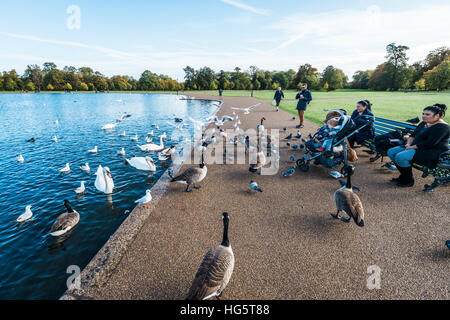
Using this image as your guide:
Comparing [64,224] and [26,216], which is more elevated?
[64,224]

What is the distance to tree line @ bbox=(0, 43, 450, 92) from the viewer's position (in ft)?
247

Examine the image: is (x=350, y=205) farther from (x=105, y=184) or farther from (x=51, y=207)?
(x=51, y=207)

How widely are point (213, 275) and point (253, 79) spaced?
352ft

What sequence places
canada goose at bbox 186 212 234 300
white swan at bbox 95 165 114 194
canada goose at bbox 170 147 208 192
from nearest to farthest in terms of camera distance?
canada goose at bbox 186 212 234 300, canada goose at bbox 170 147 208 192, white swan at bbox 95 165 114 194

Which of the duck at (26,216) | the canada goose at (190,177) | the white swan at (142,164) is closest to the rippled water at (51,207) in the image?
the duck at (26,216)

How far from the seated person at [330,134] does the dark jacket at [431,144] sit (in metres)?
2.22

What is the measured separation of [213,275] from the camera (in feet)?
9.22

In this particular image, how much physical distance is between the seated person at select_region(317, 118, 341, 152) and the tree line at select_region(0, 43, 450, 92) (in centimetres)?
8816

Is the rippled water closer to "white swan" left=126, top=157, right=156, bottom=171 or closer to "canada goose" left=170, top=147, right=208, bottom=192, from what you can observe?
"white swan" left=126, top=157, right=156, bottom=171

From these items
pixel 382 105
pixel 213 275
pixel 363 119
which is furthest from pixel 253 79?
pixel 213 275

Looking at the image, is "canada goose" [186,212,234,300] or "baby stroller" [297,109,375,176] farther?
"baby stroller" [297,109,375,176]

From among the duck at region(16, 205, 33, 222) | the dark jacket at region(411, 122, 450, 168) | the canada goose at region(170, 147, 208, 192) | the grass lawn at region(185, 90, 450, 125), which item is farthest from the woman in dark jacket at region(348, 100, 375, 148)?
the duck at region(16, 205, 33, 222)

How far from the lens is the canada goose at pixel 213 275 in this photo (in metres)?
2.67
